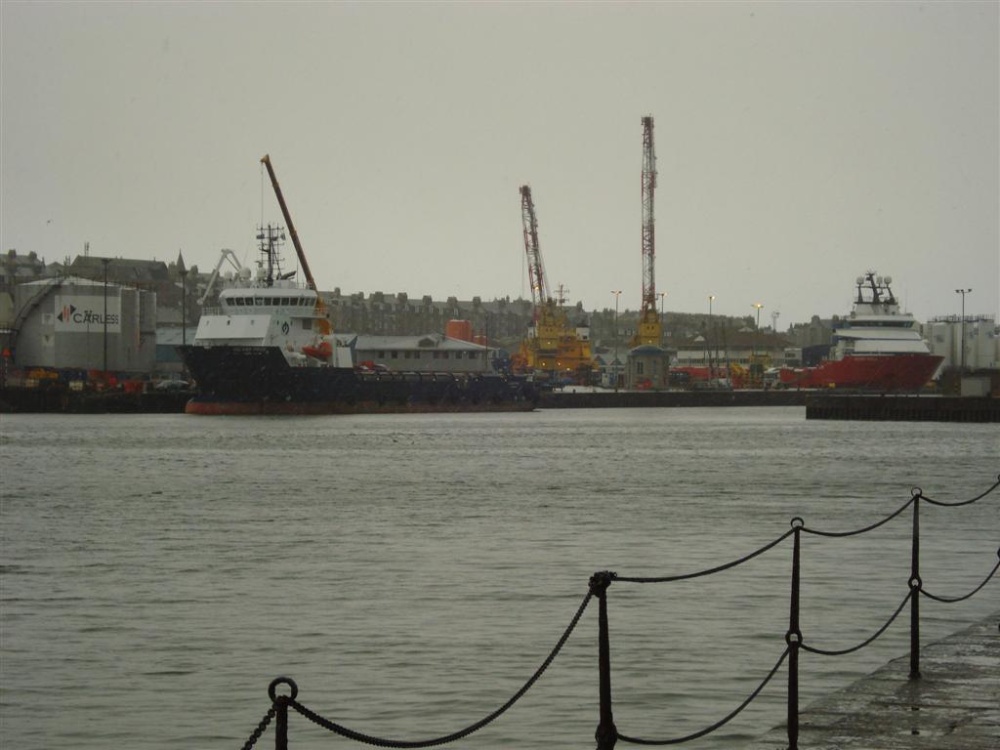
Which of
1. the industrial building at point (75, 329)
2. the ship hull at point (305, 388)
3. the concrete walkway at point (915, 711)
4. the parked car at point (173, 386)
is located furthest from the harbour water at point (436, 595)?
the industrial building at point (75, 329)

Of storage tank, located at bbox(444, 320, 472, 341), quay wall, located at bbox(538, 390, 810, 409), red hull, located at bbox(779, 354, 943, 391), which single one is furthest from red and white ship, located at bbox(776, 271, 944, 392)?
storage tank, located at bbox(444, 320, 472, 341)

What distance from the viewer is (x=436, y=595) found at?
19.6m

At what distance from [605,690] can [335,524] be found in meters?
23.8

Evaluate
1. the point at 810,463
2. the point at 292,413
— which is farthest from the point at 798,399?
the point at 810,463

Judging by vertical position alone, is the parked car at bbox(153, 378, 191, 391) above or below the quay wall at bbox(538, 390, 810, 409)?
above

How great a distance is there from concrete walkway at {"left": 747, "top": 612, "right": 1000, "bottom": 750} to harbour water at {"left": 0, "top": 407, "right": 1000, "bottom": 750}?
1.79 metres

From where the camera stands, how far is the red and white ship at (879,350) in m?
115

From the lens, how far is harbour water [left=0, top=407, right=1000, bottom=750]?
43.1ft

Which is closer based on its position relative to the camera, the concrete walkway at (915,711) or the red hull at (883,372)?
the concrete walkway at (915,711)

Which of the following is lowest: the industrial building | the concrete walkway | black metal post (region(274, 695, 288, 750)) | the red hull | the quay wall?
the concrete walkway

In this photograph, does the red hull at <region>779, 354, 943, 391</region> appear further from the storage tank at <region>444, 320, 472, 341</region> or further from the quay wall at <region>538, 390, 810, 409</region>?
the storage tank at <region>444, 320, 472, 341</region>

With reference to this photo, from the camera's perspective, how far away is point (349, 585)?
20844mm

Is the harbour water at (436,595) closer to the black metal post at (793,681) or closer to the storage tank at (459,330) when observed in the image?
the black metal post at (793,681)

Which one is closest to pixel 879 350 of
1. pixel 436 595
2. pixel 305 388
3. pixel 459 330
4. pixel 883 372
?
pixel 883 372
